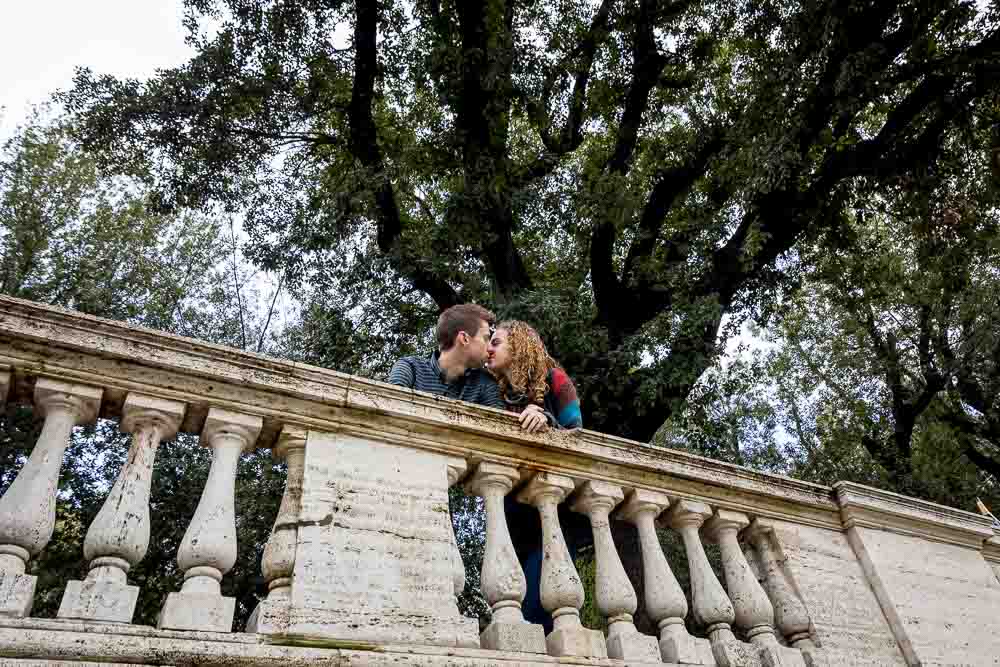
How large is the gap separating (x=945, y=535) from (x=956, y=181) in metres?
7.33

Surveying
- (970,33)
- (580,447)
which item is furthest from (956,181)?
(580,447)

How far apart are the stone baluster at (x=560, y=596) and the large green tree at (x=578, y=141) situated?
5087mm

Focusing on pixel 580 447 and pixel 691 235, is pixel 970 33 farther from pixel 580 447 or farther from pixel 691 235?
pixel 580 447

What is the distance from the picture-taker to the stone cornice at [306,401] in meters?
2.53

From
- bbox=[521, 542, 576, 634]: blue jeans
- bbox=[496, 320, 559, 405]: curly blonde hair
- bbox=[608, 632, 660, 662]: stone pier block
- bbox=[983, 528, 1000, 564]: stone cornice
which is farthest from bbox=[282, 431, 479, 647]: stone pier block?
bbox=[983, 528, 1000, 564]: stone cornice

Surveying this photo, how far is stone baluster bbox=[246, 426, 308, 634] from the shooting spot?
7.66 ft

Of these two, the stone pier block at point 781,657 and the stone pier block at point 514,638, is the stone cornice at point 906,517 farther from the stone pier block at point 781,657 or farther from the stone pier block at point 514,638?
the stone pier block at point 514,638

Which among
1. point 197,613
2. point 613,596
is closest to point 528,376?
point 613,596

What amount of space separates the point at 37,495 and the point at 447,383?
2422 millimetres

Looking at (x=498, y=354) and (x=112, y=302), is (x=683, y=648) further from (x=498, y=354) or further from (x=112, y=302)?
(x=112, y=302)

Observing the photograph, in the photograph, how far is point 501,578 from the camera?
9.25ft

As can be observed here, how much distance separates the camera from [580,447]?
3457 mm

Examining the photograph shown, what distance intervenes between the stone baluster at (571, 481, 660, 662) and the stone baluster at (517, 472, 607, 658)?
0.32 feet

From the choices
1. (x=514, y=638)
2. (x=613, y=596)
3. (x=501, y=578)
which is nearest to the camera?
(x=514, y=638)
